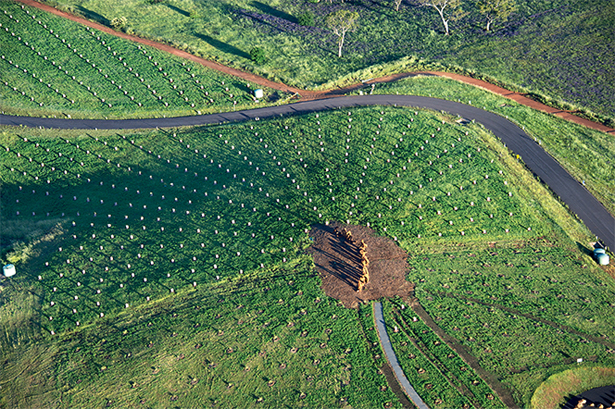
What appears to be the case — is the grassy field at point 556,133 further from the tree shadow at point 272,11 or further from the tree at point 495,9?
the tree shadow at point 272,11

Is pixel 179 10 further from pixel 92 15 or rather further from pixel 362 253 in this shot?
pixel 362 253

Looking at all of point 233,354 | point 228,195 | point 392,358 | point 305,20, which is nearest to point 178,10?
point 305,20

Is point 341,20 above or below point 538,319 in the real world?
above

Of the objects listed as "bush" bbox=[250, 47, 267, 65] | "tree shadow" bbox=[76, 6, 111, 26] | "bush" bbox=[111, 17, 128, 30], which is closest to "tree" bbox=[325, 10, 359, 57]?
"bush" bbox=[250, 47, 267, 65]

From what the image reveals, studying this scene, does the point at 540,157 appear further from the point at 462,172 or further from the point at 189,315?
the point at 189,315

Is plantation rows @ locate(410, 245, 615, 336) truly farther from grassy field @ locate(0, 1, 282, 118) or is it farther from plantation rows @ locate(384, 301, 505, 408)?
grassy field @ locate(0, 1, 282, 118)

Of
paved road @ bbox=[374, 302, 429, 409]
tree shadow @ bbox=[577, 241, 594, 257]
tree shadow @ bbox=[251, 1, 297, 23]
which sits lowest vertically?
paved road @ bbox=[374, 302, 429, 409]
